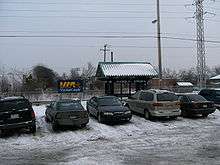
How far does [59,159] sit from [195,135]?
6.89 m

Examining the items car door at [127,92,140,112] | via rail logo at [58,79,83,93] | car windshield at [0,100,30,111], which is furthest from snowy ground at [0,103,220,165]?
via rail logo at [58,79,83,93]

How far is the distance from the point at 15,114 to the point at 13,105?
1.39 feet

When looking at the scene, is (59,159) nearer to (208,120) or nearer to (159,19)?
(208,120)

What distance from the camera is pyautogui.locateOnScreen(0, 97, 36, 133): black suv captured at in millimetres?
16938

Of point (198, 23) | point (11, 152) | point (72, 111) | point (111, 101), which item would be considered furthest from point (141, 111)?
point (198, 23)

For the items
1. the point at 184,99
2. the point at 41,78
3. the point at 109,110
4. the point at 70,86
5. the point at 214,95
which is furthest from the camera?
the point at 41,78

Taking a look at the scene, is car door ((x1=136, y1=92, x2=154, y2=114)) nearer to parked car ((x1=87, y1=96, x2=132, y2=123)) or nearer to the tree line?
parked car ((x1=87, y1=96, x2=132, y2=123))

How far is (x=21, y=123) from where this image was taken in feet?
56.4

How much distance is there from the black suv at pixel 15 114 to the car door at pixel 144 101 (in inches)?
284

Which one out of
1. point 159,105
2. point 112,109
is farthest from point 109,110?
point 159,105

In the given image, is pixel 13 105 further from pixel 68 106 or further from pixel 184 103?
pixel 184 103

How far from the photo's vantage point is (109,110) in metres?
20.5

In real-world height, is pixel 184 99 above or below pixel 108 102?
below

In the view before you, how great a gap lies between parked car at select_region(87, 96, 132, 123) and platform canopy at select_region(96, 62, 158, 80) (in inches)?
449
